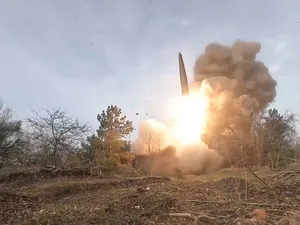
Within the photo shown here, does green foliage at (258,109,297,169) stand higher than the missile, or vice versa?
the missile

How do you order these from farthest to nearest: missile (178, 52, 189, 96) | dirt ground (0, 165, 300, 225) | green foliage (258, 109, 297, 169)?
missile (178, 52, 189, 96) → green foliage (258, 109, 297, 169) → dirt ground (0, 165, 300, 225)

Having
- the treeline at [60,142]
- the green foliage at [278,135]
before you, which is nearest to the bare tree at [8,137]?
the treeline at [60,142]

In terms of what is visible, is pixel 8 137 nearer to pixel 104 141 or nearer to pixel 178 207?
pixel 104 141

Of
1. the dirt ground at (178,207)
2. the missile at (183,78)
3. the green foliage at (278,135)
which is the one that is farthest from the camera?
the missile at (183,78)

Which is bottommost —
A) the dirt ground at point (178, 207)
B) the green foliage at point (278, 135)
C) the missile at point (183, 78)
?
the dirt ground at point (178, 207)

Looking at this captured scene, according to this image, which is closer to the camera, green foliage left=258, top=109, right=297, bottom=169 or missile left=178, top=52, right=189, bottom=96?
green foliage left=258, top=109, right=297, bottom=169

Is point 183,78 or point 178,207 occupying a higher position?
point 183,78

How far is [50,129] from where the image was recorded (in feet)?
104

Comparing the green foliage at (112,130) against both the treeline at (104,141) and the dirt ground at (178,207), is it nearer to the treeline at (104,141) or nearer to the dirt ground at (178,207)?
the treeline at (104,141)

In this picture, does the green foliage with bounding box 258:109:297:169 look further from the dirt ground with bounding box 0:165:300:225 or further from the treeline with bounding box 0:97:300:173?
the dirt ground with bounding box 0:165:300:225

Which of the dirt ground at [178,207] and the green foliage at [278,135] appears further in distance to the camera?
the green foliage at [278,135]

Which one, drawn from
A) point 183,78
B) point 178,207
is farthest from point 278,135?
point 178,207

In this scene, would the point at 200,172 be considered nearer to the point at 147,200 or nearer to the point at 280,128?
the point at 280,128

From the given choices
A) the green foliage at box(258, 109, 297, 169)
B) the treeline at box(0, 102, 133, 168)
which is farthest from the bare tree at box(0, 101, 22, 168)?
the green foliage at box(258, 109, 297, 169)
